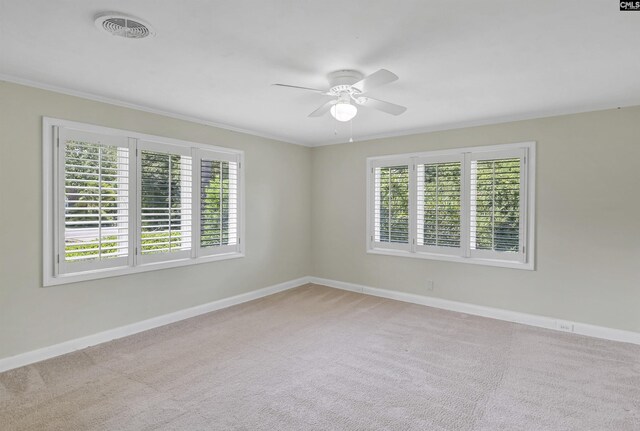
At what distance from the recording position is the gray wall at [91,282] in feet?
9.71

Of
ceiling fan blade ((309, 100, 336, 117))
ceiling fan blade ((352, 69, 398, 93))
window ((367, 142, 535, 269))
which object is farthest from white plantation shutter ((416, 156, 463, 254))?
ceiling fan blade ((352, 69, 398, 93))

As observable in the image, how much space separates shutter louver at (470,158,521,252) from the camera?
13.7 ft

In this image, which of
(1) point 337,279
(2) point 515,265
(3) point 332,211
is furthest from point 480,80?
(1) point 337,279

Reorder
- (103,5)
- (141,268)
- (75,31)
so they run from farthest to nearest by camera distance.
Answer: (141,268)
(75,31)
(103,5)

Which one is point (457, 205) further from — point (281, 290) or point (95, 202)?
point (95, 202)

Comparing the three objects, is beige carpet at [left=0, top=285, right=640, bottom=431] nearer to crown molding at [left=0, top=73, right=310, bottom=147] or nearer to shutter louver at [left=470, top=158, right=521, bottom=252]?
shutter louver at [left=470, top=158, right=521, bottom=252]

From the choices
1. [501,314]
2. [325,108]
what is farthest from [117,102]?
[501,314]

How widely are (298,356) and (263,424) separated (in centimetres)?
100

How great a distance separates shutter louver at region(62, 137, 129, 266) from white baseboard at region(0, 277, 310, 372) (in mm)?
701

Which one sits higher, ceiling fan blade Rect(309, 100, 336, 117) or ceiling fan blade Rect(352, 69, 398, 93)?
ceiling fan blade Rect(352, 69, 398, 93)

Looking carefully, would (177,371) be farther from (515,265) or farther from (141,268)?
(515,265)

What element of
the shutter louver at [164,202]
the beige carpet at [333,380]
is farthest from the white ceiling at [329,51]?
the beige carpet at [333,380]

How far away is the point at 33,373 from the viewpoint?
2889 mm

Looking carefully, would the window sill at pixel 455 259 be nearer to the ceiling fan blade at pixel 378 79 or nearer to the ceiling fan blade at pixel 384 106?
the ceiling fan blade at pixel 384 106
